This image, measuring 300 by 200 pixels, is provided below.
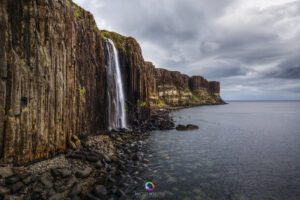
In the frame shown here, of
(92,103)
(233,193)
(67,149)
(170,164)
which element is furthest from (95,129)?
(233,193)

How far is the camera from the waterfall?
111ft

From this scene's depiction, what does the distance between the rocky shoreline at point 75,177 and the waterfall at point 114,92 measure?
14.0 m

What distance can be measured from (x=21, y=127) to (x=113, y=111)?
19845 millimetres

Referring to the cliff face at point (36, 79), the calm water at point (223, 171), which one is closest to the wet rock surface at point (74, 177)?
the calm water at point (223, 171)

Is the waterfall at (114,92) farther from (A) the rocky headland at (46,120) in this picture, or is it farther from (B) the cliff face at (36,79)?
(B) the cliff face at (36,79)

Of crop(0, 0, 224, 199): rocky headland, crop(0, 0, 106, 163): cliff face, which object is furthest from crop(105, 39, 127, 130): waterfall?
crop(0, 0, 106, 163): cliff face

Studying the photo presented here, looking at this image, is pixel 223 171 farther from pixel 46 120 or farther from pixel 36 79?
pixel 36 79

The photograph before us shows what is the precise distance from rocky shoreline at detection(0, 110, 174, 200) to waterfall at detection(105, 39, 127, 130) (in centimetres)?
1401

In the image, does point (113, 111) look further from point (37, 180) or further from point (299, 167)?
point (299, 167)

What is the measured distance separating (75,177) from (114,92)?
22.5 metres

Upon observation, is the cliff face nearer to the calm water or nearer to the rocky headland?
the rocky headland

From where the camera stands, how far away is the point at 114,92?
3500 centimetres

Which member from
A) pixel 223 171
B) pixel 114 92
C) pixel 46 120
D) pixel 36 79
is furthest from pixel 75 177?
pixel 114 92

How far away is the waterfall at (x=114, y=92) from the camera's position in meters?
33.7
